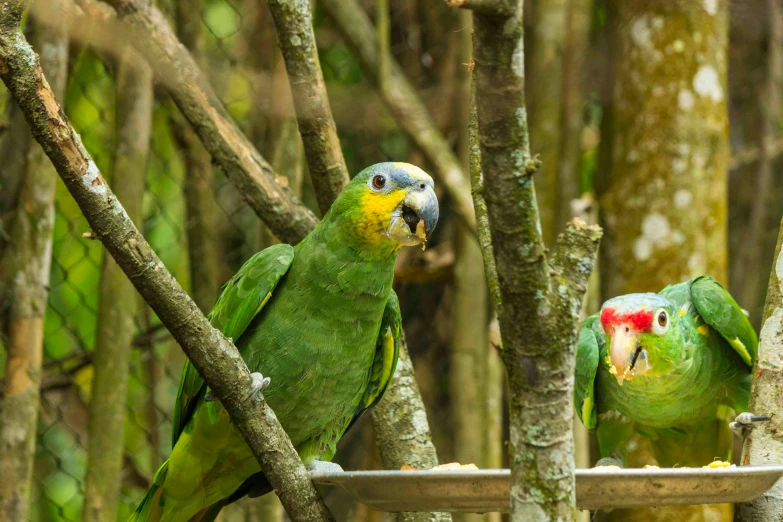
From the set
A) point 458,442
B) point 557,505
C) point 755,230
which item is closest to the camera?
point 557,505

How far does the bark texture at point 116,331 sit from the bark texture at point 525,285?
1582mm

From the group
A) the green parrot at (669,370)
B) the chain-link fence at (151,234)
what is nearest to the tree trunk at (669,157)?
the green parrot at (669,370)

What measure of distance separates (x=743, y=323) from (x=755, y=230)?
1.79 meters

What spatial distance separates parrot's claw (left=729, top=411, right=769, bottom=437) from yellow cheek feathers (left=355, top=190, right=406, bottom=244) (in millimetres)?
749

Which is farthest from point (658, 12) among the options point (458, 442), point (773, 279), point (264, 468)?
point (264, 468)

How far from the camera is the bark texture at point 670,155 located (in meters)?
2.20

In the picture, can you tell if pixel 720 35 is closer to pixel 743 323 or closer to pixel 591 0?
pixel 591 0

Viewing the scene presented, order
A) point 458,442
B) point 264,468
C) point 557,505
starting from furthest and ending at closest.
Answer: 1. point 458,442
2. point 264,468
3. point 557,505

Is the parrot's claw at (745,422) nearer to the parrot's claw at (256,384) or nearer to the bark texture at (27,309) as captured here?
the parrot's claw at (256,384)

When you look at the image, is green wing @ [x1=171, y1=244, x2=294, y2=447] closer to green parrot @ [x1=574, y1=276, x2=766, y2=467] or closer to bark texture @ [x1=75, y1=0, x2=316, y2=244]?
bark texture @ [x1=75, y1=0, x2=316, y2=244]

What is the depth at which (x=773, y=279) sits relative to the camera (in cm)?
143

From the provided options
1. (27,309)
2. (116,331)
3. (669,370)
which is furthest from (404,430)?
(27,309)

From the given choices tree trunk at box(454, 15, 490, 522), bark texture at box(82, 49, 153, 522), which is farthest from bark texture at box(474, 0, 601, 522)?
tree trunk at box(454, 15, 490, 522)

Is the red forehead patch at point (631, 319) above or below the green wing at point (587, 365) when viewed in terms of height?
above
